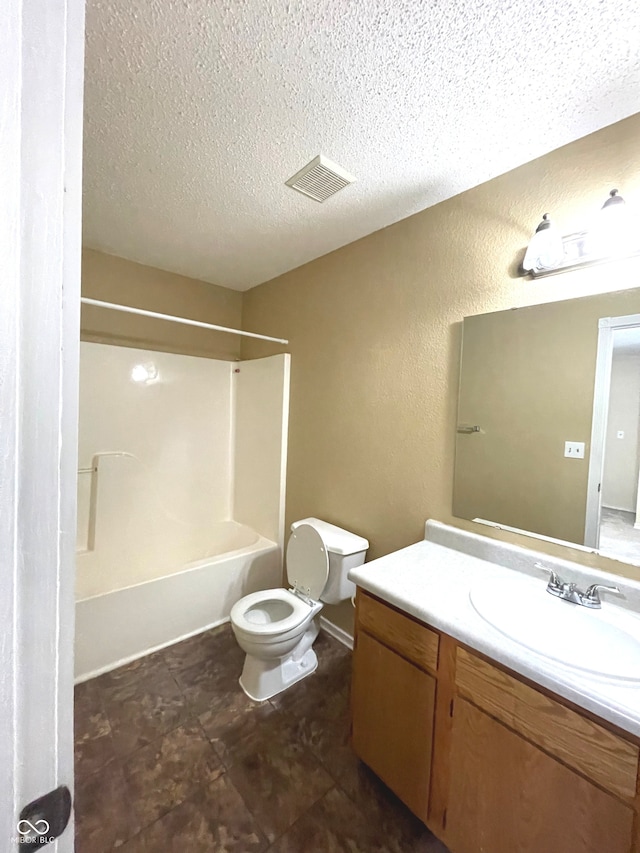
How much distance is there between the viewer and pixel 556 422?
1.33 metres

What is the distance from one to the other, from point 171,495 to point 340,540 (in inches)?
58.5

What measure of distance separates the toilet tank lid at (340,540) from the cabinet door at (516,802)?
0.90 meters

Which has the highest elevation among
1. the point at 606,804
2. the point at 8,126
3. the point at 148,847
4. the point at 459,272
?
the point at 459,272

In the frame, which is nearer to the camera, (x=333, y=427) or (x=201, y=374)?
(x=333, y=427)

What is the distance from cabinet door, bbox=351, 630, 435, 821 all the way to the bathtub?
1.21 metres

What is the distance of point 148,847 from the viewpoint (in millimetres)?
1139

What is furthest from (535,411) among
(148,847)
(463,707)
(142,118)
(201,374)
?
(201,374)

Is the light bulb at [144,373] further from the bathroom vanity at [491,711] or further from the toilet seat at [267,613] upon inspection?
the bathroom vanity at [491,711]

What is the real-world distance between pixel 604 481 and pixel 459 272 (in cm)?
104

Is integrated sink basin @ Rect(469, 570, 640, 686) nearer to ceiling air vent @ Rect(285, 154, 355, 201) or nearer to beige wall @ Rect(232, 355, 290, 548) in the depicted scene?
beige wall @ Rect(232, 355, 290, 548)

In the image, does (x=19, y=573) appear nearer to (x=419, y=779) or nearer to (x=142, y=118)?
(x=419, y=779)

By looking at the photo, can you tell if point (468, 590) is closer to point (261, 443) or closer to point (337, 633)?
point (337, 633)

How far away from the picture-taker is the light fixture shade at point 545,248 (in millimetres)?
1260

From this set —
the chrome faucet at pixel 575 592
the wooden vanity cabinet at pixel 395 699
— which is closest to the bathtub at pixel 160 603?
the wooden vanity cabinet at pixel 395 699
